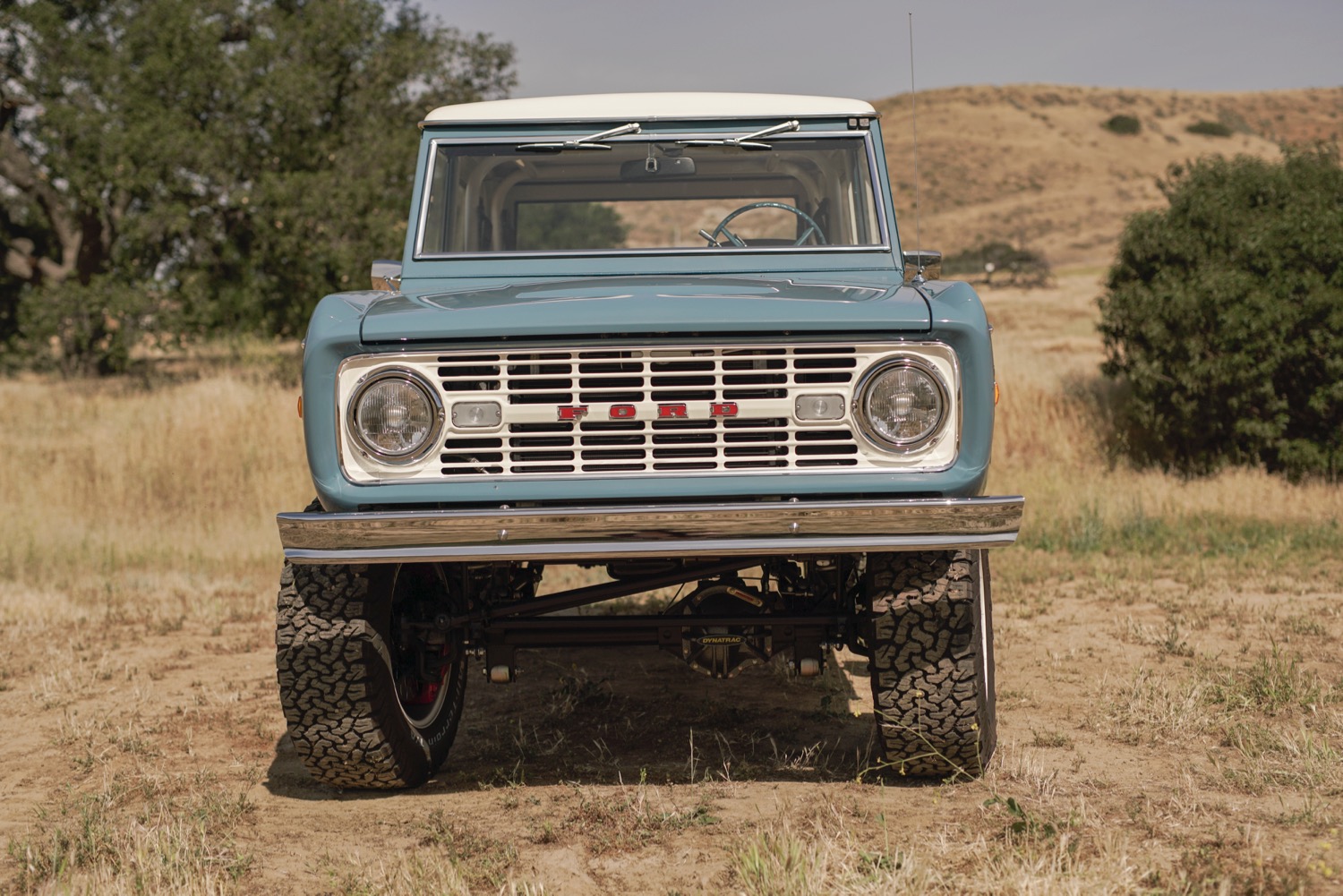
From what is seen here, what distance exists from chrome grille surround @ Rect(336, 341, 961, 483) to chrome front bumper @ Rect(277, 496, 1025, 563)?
0.19 metres

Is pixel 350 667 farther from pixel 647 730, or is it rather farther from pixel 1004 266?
pixel 1004 266

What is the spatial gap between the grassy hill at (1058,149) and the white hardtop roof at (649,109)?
38.4 metres

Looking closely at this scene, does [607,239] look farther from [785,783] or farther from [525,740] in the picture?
[785,783]

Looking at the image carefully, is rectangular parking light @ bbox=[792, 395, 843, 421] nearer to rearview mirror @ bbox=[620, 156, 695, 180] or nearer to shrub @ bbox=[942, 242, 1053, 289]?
rearview mirror @ bbox=[620, 156, 695, 180]

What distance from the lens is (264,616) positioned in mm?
7816

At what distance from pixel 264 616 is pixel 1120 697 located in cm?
505

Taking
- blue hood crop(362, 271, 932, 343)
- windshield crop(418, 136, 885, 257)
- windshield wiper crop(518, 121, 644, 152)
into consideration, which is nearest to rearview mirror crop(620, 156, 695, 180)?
windshield crop(418, 136, 885, 257)

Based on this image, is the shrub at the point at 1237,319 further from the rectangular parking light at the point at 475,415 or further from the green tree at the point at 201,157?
the green tree at the point at 201,157

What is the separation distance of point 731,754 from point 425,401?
1776mm

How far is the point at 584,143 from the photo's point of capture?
16.4ft

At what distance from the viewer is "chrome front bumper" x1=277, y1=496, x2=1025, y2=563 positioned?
344 centimetres

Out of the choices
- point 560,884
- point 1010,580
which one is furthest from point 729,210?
point 1010,580

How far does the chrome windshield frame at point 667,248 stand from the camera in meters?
4.82

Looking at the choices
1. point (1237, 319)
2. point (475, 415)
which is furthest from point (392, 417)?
point (1237, 319)
